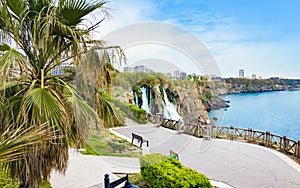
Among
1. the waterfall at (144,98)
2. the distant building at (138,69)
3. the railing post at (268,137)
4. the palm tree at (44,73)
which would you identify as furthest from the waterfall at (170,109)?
the railing post at (268,137)

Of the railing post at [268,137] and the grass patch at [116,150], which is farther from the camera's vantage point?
the railing post at [268,137]

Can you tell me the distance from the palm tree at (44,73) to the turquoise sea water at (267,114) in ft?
46.7

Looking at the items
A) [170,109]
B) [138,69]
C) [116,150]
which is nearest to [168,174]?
[170,109]

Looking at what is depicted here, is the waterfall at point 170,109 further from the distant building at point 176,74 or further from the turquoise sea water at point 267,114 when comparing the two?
the turquoise sea water at point 267,114

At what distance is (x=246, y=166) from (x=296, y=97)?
4059 centimetres

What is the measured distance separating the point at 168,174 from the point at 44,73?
261 centimetres

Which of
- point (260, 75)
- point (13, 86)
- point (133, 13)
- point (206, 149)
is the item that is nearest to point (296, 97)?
point (260, 75)

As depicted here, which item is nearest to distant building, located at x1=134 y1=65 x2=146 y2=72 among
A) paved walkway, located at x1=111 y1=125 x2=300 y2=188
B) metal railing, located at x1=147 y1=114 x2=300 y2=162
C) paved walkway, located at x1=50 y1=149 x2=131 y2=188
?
paved walkway, located at x1=50 y1=149 x2=131 y2=188

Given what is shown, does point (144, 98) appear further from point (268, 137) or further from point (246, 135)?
point (246, 135)

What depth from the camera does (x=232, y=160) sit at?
24.5 ft

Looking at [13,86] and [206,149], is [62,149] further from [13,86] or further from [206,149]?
[206,149]

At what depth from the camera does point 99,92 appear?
3.40m

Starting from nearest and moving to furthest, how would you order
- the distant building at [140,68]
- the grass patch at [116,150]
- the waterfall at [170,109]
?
the distant building at [140,68] < the waterfall at [170,109] < the grass patch at [116,150]

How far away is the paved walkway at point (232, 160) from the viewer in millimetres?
5914
